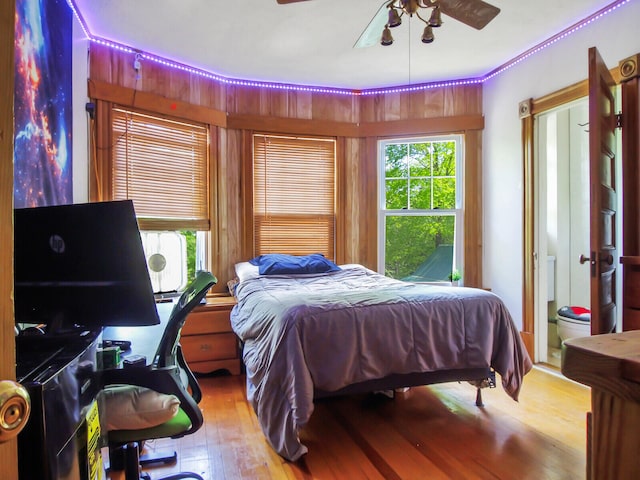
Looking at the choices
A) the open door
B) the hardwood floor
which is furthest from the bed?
the open door

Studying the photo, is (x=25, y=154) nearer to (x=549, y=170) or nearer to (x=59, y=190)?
(x=59, y=190)

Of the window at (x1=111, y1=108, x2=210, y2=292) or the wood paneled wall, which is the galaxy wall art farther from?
the wood paneled wall

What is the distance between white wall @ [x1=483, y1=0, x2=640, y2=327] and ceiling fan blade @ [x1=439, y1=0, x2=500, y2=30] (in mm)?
1199

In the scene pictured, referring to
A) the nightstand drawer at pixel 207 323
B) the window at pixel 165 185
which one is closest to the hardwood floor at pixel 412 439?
the nightstand drawer at pixel 207 323

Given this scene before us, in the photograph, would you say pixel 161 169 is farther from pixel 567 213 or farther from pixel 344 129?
pixel 567 213

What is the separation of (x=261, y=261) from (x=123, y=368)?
2329 mm

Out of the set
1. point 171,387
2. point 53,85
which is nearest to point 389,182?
point 53,85

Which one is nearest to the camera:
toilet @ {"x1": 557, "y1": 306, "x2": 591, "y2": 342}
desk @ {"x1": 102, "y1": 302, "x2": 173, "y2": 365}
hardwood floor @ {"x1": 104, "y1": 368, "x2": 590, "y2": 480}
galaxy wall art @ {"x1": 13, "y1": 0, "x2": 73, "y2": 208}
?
desk @ {"x1": 102, "y1": 302, "x2": 173, "y2": 365}

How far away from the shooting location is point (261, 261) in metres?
3.49

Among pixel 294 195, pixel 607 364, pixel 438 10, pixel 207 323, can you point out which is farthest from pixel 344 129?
pixel 607 364

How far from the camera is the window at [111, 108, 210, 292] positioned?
10.2ft

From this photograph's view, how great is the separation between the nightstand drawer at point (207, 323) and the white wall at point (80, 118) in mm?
1171

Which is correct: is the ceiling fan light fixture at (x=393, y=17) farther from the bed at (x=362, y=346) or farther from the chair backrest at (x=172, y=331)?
the chair backrest at (x=172, y=331)

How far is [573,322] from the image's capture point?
138 inches
